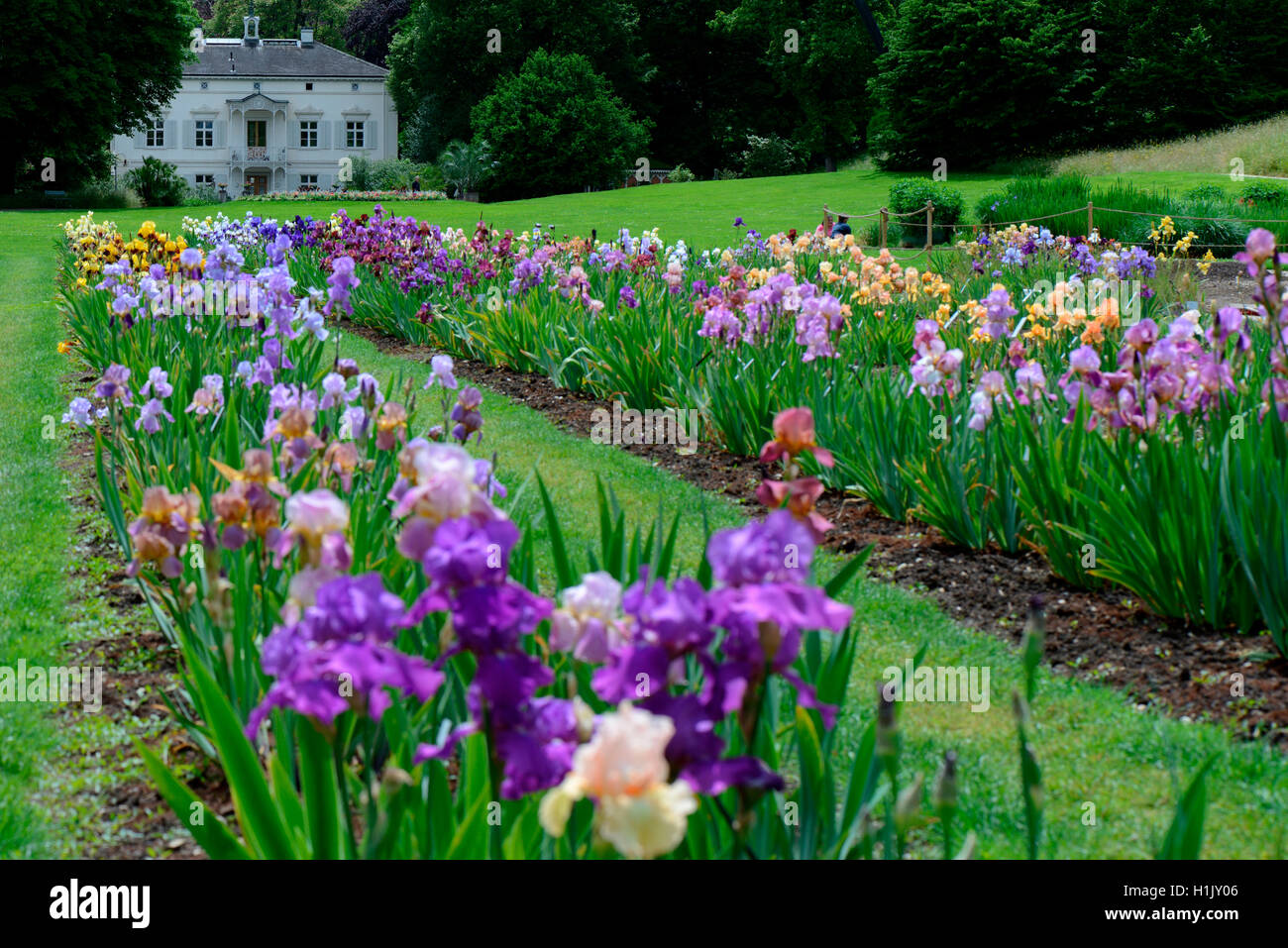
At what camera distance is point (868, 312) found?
684 centimetres

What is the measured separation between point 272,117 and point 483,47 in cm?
1593

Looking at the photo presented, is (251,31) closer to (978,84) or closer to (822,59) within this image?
(822,59)

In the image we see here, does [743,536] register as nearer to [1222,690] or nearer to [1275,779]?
[1275,779]

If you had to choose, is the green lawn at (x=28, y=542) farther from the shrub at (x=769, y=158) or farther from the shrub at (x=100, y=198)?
the shrub at (x=769, y=158)

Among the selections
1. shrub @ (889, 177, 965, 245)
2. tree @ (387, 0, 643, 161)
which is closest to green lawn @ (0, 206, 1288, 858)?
shrub @ (889, 177, 965, 245)

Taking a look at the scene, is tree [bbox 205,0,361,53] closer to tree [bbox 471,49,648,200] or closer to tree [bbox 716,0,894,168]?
tree [bbox 716,0,894,168]

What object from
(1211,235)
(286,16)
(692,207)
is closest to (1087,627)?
(1211,235)

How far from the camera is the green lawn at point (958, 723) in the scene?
2.38 metres

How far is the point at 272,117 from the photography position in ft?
171

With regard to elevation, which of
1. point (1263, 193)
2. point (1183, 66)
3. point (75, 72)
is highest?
point (75, 72)

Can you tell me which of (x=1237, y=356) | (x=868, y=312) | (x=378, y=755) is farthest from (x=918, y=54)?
(x=378, y=755)

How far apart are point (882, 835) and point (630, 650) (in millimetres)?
693

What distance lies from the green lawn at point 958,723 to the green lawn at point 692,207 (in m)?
13.9

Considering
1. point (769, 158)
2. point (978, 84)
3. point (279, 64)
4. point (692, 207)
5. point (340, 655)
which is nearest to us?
point (340, 655)
